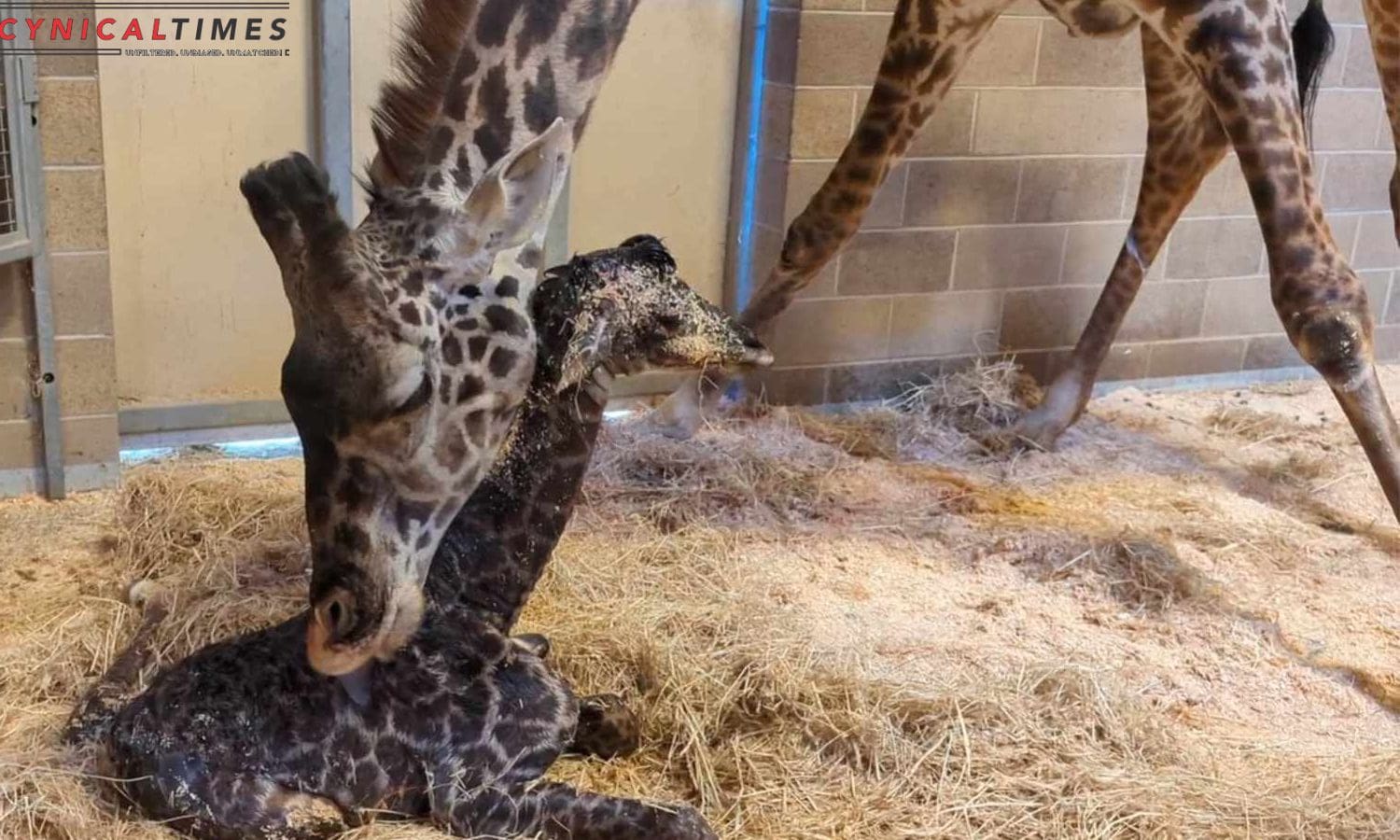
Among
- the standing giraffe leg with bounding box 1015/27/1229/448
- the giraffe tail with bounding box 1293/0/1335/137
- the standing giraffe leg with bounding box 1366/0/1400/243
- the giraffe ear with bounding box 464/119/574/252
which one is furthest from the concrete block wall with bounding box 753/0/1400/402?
the giraffe ear with bounding box 464/119/574/252

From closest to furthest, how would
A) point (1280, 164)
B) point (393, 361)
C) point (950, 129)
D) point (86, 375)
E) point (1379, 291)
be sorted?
point (393, 361)
point (1280, 164)
point (86, 375)
point (950, 129)
point (1379, 291)

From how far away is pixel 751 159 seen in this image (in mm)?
5742

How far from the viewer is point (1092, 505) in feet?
16.4

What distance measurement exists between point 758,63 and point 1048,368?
202cm

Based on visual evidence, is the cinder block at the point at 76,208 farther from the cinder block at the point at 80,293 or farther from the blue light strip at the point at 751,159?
the blue light strip at the point at 751,159

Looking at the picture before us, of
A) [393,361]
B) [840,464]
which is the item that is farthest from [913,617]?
[393,361]

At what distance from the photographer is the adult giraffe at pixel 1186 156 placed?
3.54 metres

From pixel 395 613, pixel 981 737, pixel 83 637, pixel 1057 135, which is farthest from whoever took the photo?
pixel 1057 135

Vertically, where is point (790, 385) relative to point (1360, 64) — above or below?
below

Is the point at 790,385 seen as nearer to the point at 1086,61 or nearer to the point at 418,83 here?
the point at 1086,61

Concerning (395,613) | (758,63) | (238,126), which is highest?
(758,63)

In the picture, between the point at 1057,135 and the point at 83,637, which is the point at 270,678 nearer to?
the point at 83,637

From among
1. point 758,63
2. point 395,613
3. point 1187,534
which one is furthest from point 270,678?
point 758,63

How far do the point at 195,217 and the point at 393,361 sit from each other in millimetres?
3004
